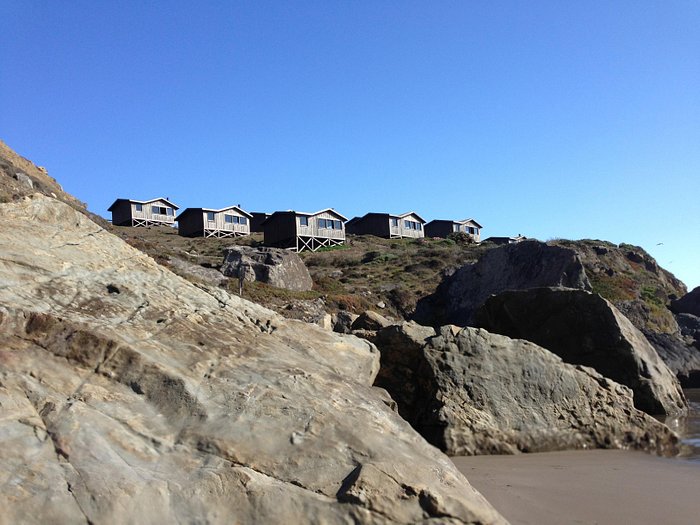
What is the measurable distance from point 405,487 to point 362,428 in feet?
2.18

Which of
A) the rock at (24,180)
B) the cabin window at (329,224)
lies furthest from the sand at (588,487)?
the cabin window at (329,224)

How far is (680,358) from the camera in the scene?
16.8 metres

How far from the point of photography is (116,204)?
2926 inches

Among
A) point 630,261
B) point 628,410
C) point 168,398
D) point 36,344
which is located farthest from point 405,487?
point 630,261

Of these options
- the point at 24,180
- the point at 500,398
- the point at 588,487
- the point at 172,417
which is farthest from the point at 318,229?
the point at 172,417

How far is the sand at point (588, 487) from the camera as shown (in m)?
4.22

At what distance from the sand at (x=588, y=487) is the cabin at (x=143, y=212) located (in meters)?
72.8

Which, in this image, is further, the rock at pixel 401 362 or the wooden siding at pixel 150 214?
the wooden siding at pixel 150 214

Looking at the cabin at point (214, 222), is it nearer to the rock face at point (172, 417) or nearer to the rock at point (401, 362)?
the rock at point (401, 362)

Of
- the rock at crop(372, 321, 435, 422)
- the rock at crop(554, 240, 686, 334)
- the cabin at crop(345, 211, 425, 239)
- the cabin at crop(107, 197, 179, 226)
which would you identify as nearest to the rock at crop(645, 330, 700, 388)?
the rock at crop(554, 240, 686, 334)

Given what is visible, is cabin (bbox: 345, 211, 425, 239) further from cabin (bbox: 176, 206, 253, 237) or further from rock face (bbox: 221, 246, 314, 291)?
rock face (bbox: 221, 246, 314, 291)

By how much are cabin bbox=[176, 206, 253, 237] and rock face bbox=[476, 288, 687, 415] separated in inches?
2212

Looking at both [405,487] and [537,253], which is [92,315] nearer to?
[405,487]

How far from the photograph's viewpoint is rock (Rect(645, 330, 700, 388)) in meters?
16.3
